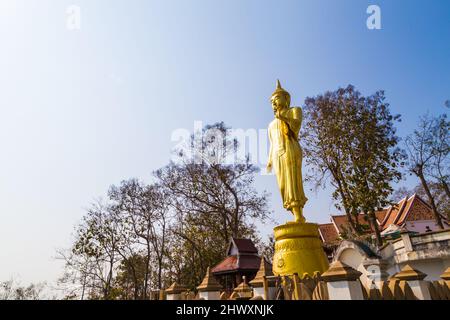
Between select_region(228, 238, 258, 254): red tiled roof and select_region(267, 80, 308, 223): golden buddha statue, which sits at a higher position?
select_region(267, 80, 308, 223): golden buddha statue

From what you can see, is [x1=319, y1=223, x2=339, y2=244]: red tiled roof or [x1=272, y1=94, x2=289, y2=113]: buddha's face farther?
[x1=319, y1=223, x2=339, y2=244]: red tiled roof

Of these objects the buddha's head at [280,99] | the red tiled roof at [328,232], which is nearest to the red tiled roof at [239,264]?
the buddha's head at [280,99]

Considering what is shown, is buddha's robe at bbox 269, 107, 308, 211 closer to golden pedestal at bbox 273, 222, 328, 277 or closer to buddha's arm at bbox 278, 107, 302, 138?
buddha's arm at bbox 278, 107, 302, 138

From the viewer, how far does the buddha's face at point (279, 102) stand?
9.64m

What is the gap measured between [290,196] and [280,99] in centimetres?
307

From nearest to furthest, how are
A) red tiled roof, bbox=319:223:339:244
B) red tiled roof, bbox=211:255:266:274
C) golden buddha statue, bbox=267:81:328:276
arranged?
golden buddha statue, bbox=267:81:328:276 < red tiled roof, bbox=211:255:266:274 < red tiled roof, bbox=319:223:339:244

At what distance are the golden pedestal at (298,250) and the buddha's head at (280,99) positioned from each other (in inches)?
145

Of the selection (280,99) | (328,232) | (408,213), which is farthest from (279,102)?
(328,232)

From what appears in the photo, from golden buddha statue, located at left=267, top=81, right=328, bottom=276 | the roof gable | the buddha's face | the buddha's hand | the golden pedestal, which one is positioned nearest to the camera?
the golden pedestal

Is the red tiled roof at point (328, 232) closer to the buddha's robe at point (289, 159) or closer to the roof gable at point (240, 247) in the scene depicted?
the roof gable at point (240, 247)

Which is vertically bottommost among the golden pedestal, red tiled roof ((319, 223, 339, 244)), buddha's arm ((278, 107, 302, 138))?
the golden pedestal

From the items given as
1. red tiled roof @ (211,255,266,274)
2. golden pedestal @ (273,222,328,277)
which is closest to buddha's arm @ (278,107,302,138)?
golden pedestal @ (273,222,328,277)

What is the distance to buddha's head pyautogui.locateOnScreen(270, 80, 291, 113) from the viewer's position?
9648 mm
